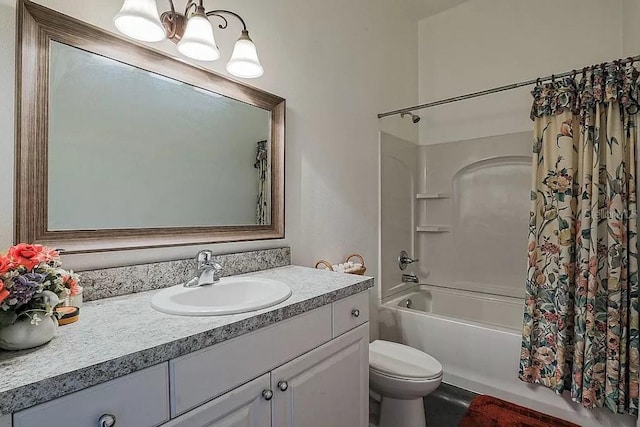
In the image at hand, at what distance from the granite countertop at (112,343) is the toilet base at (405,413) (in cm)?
96

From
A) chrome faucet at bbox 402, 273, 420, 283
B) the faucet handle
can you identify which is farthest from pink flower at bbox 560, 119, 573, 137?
the faucet handle

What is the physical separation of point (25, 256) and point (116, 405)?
0.37m

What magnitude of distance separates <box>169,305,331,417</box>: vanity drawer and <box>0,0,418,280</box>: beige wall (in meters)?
0.56

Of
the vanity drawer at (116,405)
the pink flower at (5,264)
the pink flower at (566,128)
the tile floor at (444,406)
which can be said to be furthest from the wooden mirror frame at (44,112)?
the pink flower at (566,128)

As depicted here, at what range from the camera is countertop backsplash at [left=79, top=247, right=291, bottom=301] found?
105cm

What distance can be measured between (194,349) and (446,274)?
8.30 feet

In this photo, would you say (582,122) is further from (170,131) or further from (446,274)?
(170,131)

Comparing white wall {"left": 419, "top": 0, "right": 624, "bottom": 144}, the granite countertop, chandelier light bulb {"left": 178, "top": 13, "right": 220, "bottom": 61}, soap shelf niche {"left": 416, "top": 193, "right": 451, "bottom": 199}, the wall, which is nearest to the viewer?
the granite countertop

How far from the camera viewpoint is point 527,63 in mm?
2537

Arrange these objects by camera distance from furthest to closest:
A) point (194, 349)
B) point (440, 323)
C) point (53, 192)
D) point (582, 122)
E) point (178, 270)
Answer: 1. point (440, 323)
2. point (582, 122)
3. point (178, 270)
4. point (53, 192)
5. point (194, 349)

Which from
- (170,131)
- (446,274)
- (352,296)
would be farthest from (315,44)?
(446,274)

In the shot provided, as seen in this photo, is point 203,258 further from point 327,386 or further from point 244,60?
point 244,60

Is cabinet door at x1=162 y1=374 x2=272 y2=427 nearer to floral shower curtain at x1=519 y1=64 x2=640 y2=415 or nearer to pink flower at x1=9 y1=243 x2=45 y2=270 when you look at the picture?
pink flower at x1=9 y1=243 x2=45 y2=270

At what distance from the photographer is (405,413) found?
1.68 metres
